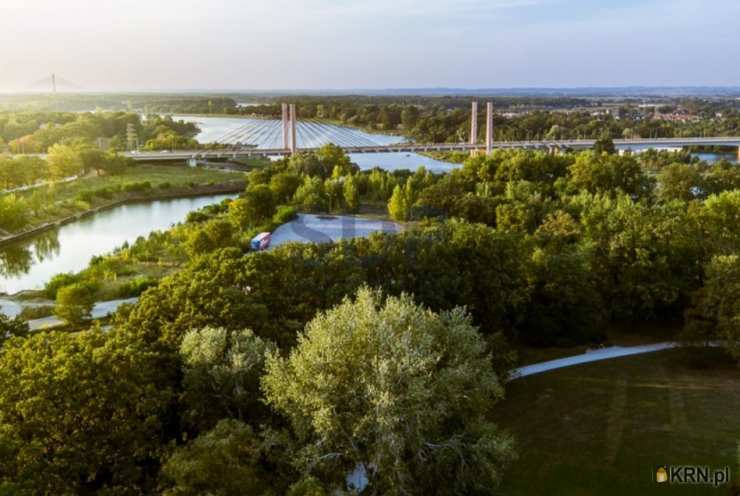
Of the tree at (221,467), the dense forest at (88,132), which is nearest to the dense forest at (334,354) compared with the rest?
the tree at (221,467)

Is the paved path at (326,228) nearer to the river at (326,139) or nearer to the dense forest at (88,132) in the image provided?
the river at (326,139)

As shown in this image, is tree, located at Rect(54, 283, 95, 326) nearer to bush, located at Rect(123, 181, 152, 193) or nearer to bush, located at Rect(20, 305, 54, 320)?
bush, located at Rect(20, 305, 54, 320)

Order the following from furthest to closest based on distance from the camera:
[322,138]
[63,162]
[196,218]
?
[322,138] < [63,162] < [196,218]

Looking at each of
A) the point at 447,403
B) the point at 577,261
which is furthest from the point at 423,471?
the point at 577,261

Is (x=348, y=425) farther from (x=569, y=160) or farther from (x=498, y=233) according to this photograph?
(x=569, y=160)

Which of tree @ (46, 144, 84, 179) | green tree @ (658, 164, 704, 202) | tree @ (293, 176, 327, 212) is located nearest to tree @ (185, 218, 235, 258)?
tree @ (293, 176, 327, 212)

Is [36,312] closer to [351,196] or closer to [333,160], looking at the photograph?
[351,196]

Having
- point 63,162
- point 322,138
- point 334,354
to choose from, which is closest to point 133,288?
point 334,354
